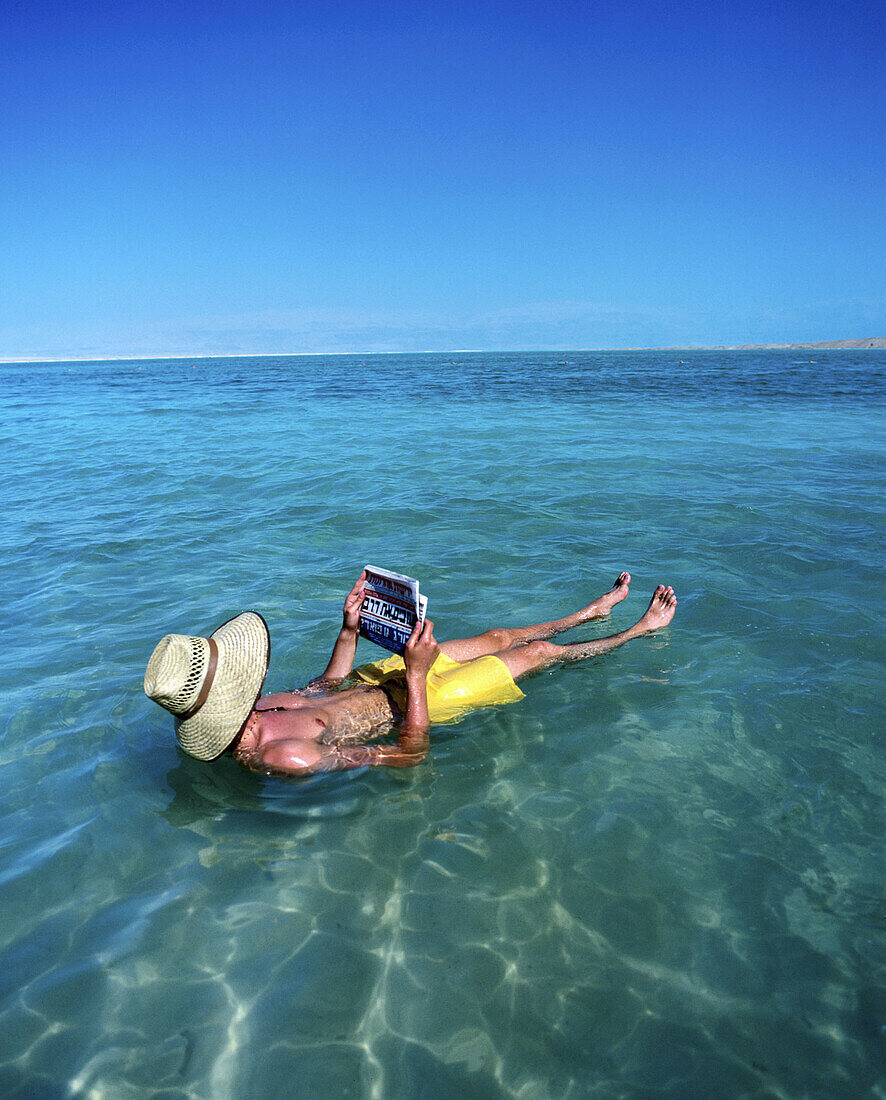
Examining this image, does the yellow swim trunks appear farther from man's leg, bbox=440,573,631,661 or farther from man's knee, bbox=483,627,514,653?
man's knee, bbox=483,627,514,653

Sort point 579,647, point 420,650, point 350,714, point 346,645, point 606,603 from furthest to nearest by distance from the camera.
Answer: point 606,603 → point 579,647 → point 346,645 → point 350,714 → point 420,650

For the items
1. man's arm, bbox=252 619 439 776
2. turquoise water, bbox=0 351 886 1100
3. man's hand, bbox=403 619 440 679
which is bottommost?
turquoise water, bbox=0 351 886 1100

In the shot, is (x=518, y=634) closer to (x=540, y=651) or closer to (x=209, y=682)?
(x=540, y=651)

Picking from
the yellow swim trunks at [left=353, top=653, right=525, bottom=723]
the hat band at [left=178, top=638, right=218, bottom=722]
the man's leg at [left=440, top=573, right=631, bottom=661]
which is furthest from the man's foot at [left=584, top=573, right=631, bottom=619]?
the hat band at [left=178, top=638, right=218, bottom=722]

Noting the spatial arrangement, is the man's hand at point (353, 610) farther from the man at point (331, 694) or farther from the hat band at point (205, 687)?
the hat band at point (205, 687)

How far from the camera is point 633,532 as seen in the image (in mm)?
8469

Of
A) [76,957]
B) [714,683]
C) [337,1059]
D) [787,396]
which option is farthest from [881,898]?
[787,396]

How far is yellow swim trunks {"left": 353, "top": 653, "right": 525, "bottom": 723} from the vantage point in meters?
4.28

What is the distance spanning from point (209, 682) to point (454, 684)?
1.50 metres

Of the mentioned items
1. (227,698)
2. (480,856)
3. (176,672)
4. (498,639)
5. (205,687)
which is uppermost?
(176,672)

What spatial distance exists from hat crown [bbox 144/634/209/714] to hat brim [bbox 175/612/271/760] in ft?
0.31

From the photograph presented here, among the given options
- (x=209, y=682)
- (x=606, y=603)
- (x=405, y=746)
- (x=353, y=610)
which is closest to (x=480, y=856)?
(x=405, y=746)

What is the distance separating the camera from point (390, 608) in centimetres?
397

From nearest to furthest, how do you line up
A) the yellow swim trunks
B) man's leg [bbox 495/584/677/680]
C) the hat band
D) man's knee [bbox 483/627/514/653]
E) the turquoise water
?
the turquoise water < the hat band < the yellow swim trunks < man's leg [bbox 495/584/677/680] < man's knee [bbox 483/627/514/653]
